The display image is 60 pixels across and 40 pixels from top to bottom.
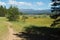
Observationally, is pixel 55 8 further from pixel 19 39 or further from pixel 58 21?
pixel 19 39

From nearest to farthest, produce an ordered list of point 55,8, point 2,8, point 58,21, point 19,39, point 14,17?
1. point 19,39
2. point 55,8
3. point 58,21
4. point 14,17
5. point 2,8

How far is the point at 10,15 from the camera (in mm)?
63656

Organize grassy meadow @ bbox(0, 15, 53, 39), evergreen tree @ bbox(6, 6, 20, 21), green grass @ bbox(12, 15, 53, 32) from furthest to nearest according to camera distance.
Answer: evergreen tree @ bbox(6, 6, 20, 21) → green grass @ bbox(12, 15, 53, 32) → grassy meadow @ bbox(0, 15, 53, 39)

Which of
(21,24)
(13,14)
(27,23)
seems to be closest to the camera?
(21,24)

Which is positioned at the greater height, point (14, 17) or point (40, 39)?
point (40, 39)

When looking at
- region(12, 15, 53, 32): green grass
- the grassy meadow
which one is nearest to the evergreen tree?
the grassy meadow

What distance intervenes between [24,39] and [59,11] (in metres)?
11.5

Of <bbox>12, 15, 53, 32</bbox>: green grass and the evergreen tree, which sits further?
the evergreen tree

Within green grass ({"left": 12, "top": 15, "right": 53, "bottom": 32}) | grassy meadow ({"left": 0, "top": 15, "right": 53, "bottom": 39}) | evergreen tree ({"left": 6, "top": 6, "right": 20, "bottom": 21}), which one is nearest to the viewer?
grassy meadow ({"left": 0, "top": 15, "right": 53, "bottom": 39})

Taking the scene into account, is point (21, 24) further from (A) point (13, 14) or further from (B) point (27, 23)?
(A) point (13, 14)

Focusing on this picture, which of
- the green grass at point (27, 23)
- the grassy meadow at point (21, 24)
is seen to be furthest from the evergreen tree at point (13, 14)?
the green grass at point (27, 23)

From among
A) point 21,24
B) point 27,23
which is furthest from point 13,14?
point 21,24

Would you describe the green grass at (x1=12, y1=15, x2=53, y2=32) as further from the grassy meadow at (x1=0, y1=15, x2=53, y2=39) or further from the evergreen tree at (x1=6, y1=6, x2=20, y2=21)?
the evergreen tree at (x1=6, y1=6, x2=20, y2=21)

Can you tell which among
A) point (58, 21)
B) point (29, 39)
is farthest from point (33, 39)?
point (58, 21)
